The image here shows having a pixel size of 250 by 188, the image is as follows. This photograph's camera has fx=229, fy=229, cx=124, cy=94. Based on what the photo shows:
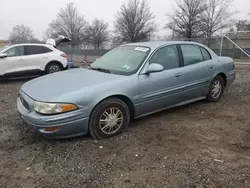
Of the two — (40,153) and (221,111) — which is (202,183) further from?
(221,111)

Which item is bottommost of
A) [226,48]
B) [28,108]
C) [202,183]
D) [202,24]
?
[202,183]

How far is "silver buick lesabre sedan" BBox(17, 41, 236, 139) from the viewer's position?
317cm

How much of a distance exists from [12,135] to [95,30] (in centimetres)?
5502

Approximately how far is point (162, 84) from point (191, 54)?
1217mm

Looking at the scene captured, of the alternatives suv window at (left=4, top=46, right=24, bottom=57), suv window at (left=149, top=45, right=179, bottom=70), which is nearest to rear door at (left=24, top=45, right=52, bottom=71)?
suv window at (left=4, top=46, right=24, bottom=57)

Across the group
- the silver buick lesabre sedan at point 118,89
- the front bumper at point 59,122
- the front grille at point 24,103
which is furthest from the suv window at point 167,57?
the front grille at point 24,103

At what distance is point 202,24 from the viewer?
42.2 m

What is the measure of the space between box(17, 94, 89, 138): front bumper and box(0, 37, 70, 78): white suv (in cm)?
597

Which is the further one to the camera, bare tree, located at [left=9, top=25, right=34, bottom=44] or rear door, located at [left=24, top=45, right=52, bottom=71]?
bare tree, located at [left=9, top=25, right=34, bottom=44]

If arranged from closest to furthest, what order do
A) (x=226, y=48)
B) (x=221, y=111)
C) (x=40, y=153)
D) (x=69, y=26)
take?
(x=40, y=153), (x=221, y=111), (x=226, y=48), (x=69, y=26)

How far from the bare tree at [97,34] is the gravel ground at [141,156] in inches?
2032

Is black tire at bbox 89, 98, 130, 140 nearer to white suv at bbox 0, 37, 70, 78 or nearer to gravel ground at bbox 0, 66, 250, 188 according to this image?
gravel ground at bbox 0, 66, 250, 188

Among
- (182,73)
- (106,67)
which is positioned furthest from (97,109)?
(182,73)

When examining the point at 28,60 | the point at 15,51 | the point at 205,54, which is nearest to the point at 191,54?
the point at 205,54
